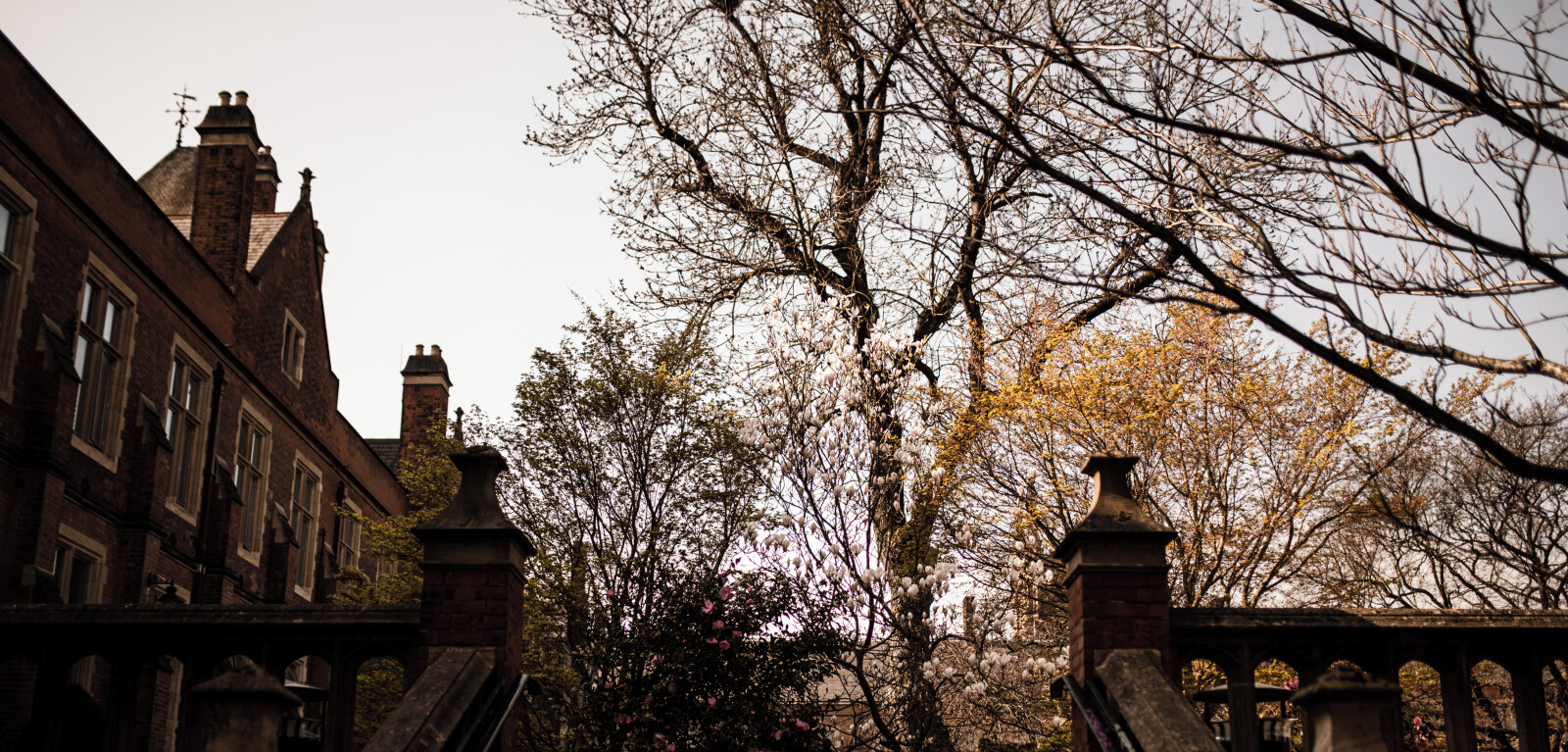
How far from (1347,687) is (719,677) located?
8194 mm

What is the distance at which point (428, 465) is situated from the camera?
2111 cm

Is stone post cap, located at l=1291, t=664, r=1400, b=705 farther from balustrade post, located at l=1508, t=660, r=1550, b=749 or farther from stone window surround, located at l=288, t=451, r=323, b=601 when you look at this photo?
stone window surround, located at l=288, t=451, r=323, b=601

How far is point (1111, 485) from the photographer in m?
5.58

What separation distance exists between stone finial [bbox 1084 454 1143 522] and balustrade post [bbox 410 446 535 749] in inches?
103

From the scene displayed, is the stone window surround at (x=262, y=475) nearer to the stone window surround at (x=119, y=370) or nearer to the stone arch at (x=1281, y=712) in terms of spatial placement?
the stone window surround at (x=119, y=370)

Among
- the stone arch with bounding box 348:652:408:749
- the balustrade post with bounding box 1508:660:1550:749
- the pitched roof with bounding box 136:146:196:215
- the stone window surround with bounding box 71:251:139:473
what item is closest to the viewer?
the balustrade post with bounding box 1508:660:1550:749

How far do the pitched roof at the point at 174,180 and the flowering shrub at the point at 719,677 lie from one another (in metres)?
22.6

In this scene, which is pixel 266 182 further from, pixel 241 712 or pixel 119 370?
pixel 241 712

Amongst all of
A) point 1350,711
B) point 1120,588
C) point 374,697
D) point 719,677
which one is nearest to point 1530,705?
point 1120,588

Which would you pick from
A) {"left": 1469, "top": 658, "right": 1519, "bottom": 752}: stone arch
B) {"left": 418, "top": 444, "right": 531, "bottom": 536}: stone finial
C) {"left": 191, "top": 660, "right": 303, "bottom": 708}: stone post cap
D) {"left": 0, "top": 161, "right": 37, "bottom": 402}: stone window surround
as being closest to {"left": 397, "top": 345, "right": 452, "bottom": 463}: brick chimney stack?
{"left": 0, "top": 161, "right": 37, "bottom": 402}: stone window surround

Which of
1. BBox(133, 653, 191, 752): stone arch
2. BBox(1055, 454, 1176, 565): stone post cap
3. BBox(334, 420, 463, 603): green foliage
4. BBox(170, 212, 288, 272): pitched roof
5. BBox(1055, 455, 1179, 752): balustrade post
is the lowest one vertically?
BBox(133, 653, 191, 752): stone arch

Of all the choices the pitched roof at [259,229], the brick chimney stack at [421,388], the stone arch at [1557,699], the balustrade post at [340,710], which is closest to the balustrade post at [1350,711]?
the balustrade post at [340,710]

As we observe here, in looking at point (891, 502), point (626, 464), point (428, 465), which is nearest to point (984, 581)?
point (891, 502)

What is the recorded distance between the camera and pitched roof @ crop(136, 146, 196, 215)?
29.8 m
